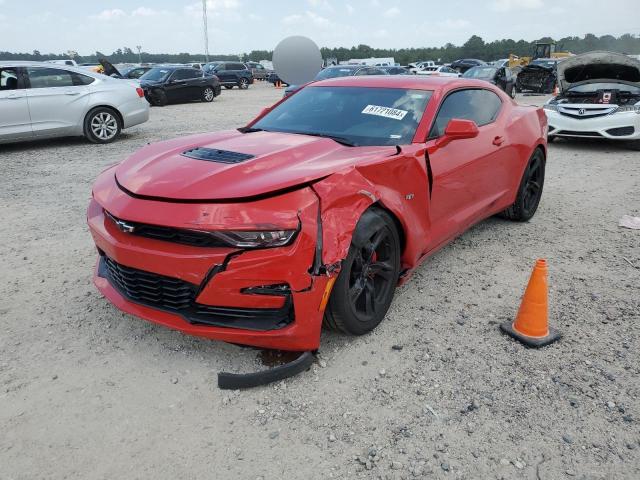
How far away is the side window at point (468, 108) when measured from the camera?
3.61 metres

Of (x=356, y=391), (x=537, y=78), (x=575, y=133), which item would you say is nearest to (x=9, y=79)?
(x=356, y=391)

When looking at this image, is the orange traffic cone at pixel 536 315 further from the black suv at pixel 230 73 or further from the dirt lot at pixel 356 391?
the black suv at pixel 230 73

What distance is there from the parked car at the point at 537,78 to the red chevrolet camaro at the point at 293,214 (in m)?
19.9

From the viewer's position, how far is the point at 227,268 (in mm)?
2375

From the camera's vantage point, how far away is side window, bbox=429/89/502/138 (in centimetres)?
361

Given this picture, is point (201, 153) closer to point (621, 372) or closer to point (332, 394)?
point (332, 394)

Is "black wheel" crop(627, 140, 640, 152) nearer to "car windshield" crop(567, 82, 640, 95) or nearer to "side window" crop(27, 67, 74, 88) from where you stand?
"car windshield" crop(567, 82, 640, 95)

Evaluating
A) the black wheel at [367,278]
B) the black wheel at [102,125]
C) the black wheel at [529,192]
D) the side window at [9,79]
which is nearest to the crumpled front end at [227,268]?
the black wheel at [367,278]

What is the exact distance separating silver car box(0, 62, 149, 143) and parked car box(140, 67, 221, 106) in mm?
7861

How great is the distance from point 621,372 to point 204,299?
2.22m

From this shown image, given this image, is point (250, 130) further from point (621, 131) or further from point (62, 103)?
point (621, 131)

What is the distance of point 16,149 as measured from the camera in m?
9.11

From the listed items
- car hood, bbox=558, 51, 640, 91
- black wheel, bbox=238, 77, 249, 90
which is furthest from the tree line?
car hood, bbox=558, 51, 640, 91

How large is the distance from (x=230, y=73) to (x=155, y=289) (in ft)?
90.9
